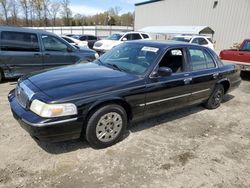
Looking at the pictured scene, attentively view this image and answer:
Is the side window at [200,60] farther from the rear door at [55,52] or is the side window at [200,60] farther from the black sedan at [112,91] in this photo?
the rear door at [55,52]

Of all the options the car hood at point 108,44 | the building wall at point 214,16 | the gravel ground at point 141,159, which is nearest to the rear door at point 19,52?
the gravel ground at point 141,159

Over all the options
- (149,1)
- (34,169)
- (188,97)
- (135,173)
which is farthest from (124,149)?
(149,1)

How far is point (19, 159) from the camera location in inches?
123

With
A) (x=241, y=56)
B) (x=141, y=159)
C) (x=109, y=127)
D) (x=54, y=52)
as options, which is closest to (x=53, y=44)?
(x=54, y=52)

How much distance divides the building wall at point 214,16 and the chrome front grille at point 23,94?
19.5m

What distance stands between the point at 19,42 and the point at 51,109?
15.8 feet

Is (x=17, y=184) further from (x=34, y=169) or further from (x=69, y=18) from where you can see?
(x=69, y=18)

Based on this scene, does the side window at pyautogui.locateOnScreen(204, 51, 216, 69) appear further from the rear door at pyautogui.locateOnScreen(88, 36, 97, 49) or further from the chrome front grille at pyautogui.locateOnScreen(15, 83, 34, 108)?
the rear door at pyautogui.locateOnScreen(88, 36, 97, 49)

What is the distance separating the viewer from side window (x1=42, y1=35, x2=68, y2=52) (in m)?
7.10

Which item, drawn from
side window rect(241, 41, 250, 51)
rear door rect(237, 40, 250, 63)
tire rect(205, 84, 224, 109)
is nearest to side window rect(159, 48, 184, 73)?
tire rect(205, 84, 224, 109)

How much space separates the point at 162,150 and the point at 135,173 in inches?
30.1

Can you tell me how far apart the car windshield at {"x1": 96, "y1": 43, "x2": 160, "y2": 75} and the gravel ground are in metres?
1.16

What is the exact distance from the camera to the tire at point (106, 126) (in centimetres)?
320

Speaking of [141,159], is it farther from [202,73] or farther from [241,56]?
[241,56]
